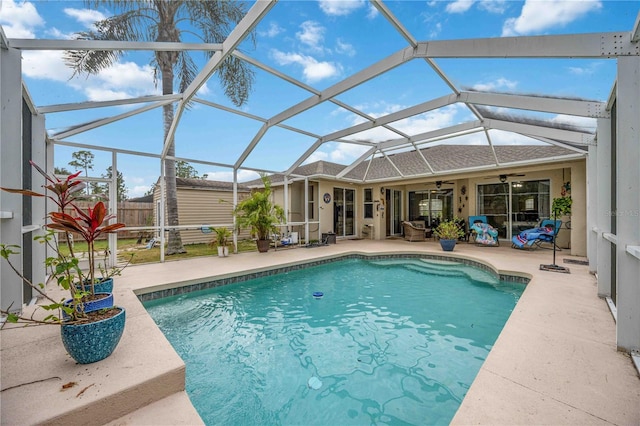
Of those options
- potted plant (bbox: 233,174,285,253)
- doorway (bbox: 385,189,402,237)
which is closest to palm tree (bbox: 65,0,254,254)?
potted plant (bbox: 233,174,285,253)

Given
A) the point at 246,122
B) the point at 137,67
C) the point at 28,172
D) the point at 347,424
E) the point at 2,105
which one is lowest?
the point at 347,424

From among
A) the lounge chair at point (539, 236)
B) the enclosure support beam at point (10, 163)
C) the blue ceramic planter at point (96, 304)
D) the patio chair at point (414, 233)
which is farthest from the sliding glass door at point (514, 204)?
the enclosure support beam at point (10, 163)

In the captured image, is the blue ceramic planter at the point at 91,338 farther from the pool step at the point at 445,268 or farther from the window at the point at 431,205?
the window at the point at 431,205

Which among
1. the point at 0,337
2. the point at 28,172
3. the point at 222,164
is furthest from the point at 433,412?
the point at 222,164

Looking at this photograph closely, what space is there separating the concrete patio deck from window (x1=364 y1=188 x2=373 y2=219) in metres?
10.1

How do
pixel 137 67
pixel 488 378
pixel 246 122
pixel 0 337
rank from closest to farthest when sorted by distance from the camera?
pixel 488 378 < pixel 0 337 < pixel 246 122 < pixel 137 67

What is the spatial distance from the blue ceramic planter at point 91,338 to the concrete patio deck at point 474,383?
8cm

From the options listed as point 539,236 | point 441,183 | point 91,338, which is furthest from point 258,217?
point 539,236

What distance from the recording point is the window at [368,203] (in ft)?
43.5

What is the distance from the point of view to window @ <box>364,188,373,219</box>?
13273 millimetres

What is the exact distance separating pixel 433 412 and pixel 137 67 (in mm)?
10878

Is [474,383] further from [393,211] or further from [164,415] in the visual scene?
[393,211]

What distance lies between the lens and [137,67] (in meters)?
8.11

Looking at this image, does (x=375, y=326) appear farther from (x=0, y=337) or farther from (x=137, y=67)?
(x=137, y=67)
